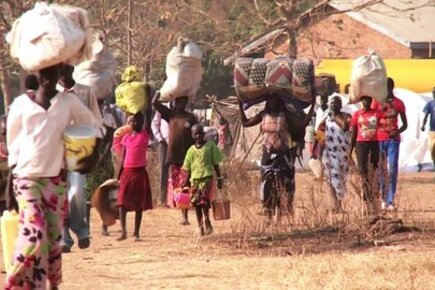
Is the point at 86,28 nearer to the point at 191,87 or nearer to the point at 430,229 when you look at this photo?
the point at 430,229

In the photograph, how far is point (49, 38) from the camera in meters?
7.71

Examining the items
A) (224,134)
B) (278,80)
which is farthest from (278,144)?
(224,134)

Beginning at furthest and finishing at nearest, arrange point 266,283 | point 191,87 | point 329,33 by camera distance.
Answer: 1. point 329,33
2. point 191,87
3. point 266,283

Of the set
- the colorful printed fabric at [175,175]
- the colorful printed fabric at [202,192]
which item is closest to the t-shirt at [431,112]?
the colorful printed fabric at [175,175]

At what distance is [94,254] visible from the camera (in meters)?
11.5

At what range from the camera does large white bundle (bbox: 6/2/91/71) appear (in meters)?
7.71

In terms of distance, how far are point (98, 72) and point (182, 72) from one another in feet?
5.54

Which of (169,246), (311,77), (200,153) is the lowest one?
(169,246)

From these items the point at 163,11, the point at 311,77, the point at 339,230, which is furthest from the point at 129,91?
the point at 163,11

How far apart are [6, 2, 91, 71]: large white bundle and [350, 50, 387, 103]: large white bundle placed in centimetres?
621

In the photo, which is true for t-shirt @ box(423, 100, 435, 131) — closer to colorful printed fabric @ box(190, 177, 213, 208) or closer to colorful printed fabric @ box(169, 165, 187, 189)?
colorful printed fabric @ box(169, 165, 187, 189)

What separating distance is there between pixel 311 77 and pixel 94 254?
2.83 metres

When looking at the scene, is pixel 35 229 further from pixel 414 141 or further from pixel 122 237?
pixel 414 141

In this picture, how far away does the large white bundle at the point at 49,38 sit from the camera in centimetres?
771
